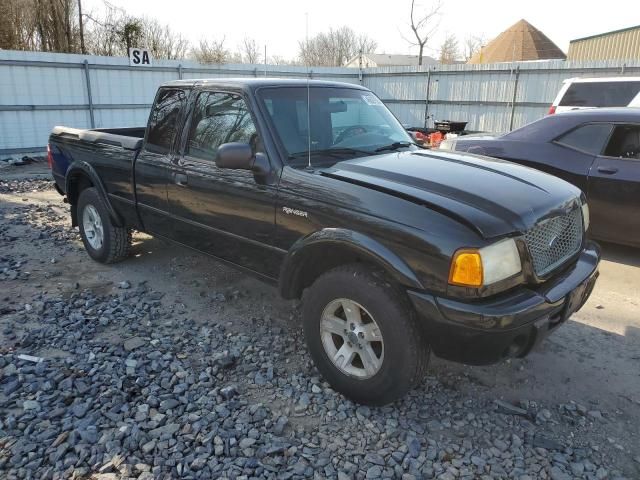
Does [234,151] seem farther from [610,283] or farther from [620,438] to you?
[610,283]

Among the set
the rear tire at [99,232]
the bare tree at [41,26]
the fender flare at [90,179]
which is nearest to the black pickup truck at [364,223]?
the fender flare at [90,179]

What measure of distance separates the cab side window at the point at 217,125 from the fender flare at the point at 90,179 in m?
1.51

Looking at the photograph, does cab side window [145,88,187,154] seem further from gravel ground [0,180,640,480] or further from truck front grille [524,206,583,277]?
truck front grille [524,206,583,277]

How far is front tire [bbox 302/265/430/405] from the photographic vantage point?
2.71 m

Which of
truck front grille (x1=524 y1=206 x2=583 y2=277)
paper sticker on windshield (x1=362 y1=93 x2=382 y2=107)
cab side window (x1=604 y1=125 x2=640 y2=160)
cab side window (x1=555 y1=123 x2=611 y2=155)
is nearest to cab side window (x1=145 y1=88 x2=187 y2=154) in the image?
paper sticker on windshield (x1=362 y1=93 x2=382 y2=107)

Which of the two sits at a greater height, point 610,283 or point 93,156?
point 93,156

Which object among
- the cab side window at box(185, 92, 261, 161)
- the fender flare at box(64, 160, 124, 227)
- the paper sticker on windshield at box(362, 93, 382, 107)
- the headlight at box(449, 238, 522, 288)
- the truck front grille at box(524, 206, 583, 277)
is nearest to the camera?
the headlight at box(449, 238, 522, 288)

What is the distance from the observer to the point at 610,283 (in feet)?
16.6

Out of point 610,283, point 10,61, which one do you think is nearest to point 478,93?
point 610,283

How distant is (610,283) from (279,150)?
376cm

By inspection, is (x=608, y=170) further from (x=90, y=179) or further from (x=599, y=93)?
(x=90, y=179)

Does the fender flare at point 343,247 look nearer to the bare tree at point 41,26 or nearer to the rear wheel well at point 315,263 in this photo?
the rear wheel well at point 315,263

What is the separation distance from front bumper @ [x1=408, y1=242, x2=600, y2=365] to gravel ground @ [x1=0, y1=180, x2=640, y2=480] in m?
0.53

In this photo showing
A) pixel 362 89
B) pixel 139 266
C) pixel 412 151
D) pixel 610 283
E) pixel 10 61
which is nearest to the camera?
pixel 412 151
